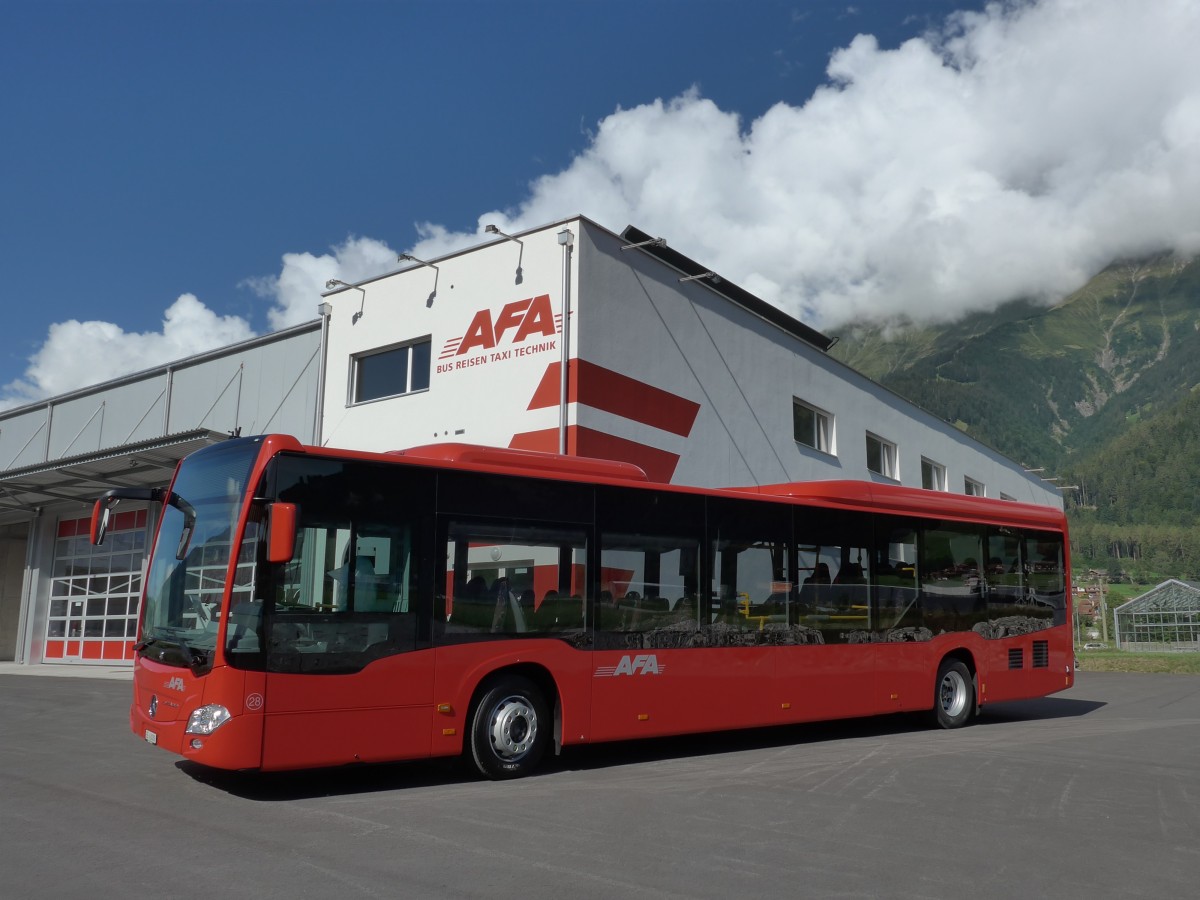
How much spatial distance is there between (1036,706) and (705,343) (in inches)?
343

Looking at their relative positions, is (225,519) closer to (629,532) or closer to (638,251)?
(629,532)

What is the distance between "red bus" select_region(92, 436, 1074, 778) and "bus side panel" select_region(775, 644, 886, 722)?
0.09 ft

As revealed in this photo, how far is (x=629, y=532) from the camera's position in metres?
9.98

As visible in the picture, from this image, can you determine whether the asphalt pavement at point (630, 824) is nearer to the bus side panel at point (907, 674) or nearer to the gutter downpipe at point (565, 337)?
the bus side panel at point (907, 674)

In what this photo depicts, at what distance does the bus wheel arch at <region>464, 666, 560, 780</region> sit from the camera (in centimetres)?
873

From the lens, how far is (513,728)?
29.3 feet

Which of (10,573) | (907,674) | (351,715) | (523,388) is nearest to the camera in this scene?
(351,715)

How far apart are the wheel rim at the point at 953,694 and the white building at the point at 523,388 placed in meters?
6.49

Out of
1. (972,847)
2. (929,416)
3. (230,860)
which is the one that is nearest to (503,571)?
(230,860)

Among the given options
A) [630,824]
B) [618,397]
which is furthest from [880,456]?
[630,824]

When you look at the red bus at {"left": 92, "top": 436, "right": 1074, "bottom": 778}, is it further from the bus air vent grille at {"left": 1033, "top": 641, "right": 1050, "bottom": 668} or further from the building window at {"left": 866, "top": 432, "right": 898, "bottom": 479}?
the building window at {"left": 866, "top": 432, "right": 898, "bottom": 479}

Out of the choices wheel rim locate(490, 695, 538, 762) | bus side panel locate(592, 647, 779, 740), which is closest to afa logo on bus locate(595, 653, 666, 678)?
bus side panel locate(592, 647, 779, 740)

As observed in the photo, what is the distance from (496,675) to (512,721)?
42 centimetres

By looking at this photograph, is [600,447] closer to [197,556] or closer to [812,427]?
[812,427]
